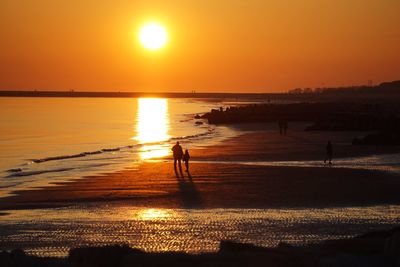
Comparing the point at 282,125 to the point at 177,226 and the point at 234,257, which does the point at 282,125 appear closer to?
the point at 177,226

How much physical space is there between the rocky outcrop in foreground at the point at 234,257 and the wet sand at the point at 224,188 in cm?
946

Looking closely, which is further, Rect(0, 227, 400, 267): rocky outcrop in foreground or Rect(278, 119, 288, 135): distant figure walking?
Rect(278, 119, 288, 135): distant figure walking

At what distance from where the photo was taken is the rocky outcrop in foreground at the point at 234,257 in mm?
8750

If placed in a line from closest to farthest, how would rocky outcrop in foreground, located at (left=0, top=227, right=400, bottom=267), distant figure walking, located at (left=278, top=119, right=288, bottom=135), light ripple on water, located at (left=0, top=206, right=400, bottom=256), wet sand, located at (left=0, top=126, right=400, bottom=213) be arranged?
rocky outcrop in foreground, located at (left=0, top=227, right=400, bottom=267) < light ripple on water, located at (left=0, top=206, right=400, bottom=256) < wet sand, located at (left=0, top=126, right=400, bottom=213) < distant figure walking, located at (left=278, top=119, right=288, bottom=135)

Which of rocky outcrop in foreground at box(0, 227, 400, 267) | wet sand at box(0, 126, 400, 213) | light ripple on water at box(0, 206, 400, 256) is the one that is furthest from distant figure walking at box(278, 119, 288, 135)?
rocky outcrop in foreground at box(0, 227, 400, 267)

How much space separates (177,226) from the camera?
15906 mm

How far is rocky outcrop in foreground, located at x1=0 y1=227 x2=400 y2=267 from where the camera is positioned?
875cm

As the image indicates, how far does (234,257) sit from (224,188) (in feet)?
46.0

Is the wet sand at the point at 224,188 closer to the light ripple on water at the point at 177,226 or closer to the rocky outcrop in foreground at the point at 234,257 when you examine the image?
the light ripple on water at the point at 177,226

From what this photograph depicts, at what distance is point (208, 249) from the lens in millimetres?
13258

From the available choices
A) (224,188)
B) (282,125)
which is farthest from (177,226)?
(282,125)

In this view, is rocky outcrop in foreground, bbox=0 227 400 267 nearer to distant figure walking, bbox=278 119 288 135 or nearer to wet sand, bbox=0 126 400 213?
wet sand, bbox=0 126 400 213

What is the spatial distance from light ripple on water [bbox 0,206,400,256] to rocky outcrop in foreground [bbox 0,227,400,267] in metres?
3.72

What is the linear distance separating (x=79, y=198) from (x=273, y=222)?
7.31 m
